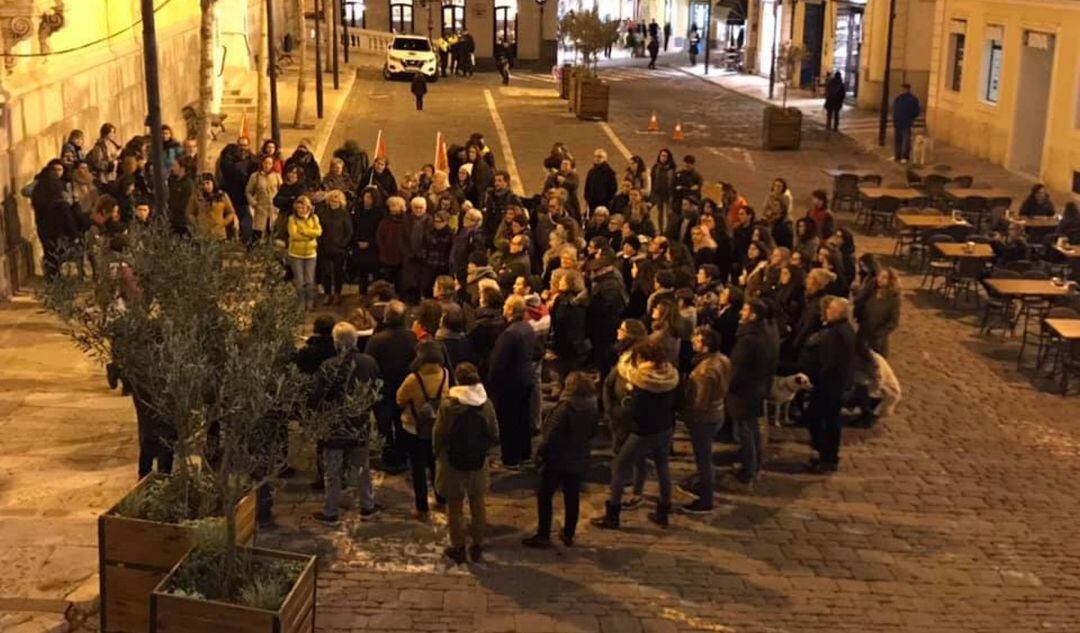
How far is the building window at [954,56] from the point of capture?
32.9 m

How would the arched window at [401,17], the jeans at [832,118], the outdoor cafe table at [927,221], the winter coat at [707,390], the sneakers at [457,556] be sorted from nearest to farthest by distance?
the sneakers at [457,556], the winter coat at [707,390], the outdoor cafe table at [927,221], the jeans at [832,118], the arched window at [401,17]

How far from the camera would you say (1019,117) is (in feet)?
95.5

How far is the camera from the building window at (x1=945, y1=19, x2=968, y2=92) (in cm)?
3288

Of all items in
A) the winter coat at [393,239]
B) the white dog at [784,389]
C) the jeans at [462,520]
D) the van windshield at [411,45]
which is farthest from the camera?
the van windshield at [411,45]

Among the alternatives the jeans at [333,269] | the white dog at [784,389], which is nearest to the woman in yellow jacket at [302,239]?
the jeans at [333,269]

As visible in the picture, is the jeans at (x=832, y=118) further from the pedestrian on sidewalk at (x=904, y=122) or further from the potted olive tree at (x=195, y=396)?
the potted olive tree at (x=195, y=396)

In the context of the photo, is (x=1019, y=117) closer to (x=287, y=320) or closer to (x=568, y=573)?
(x=568, y=573)

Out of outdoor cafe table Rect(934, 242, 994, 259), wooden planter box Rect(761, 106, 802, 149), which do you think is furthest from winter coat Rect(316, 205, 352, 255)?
wooden planter box Rect(761, 106, 802, 149)

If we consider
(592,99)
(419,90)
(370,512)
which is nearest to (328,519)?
(370,512)

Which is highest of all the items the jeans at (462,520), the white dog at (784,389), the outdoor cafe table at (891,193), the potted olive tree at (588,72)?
the potted olive tree at (588,72)

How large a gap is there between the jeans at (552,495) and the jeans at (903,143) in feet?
74.8

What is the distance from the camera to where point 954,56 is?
33.2 m

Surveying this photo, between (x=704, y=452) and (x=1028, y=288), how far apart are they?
7159mm

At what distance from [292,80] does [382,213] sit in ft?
92.2
